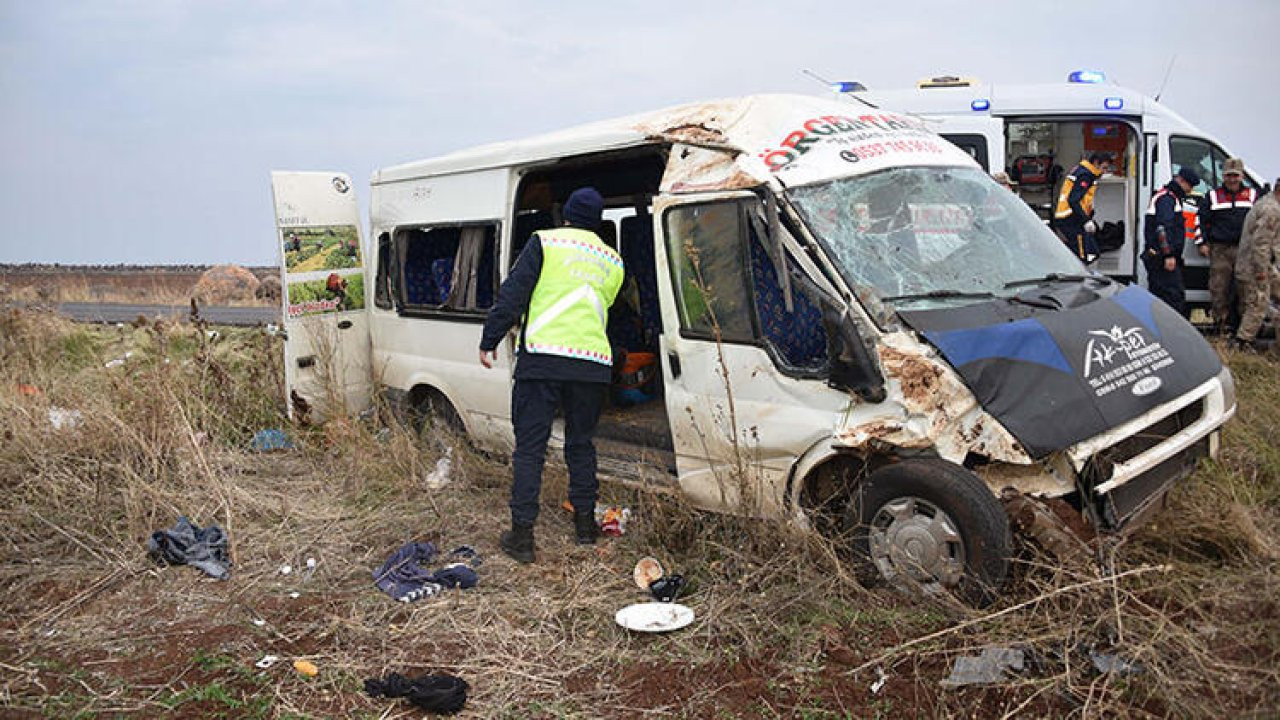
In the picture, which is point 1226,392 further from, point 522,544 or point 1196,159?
point 1196,159

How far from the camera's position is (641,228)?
6.97m

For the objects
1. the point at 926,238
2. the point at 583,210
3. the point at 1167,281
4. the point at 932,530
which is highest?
the point at 583,210

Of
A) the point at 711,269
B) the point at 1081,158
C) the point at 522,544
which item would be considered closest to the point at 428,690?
the point at 522,544

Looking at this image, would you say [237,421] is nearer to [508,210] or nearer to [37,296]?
[508,210]

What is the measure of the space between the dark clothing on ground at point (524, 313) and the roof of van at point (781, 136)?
860 mm

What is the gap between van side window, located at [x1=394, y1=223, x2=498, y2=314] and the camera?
623cm

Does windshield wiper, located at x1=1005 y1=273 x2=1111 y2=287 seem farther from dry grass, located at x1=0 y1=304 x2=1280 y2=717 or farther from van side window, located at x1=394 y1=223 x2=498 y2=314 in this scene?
van side window, located at x1=394 y1=223 x2=498 y2=314

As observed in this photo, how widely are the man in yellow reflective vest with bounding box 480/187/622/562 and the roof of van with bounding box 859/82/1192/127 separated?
5.74 meters

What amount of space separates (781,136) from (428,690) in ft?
9.81

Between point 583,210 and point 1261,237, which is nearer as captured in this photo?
point 583,210

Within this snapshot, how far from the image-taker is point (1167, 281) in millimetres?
9500

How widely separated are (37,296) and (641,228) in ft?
50.5

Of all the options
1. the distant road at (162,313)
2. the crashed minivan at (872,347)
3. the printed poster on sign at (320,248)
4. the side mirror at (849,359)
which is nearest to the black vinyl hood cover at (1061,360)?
the crashed minivan at (872,347)

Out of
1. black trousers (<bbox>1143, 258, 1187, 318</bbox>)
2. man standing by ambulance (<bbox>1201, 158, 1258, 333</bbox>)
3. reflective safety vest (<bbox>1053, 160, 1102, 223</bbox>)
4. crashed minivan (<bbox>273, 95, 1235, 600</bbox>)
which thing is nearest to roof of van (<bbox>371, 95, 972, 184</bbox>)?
crashed minivan (<bbox>273, 95, 1235, 600</bbox>)
